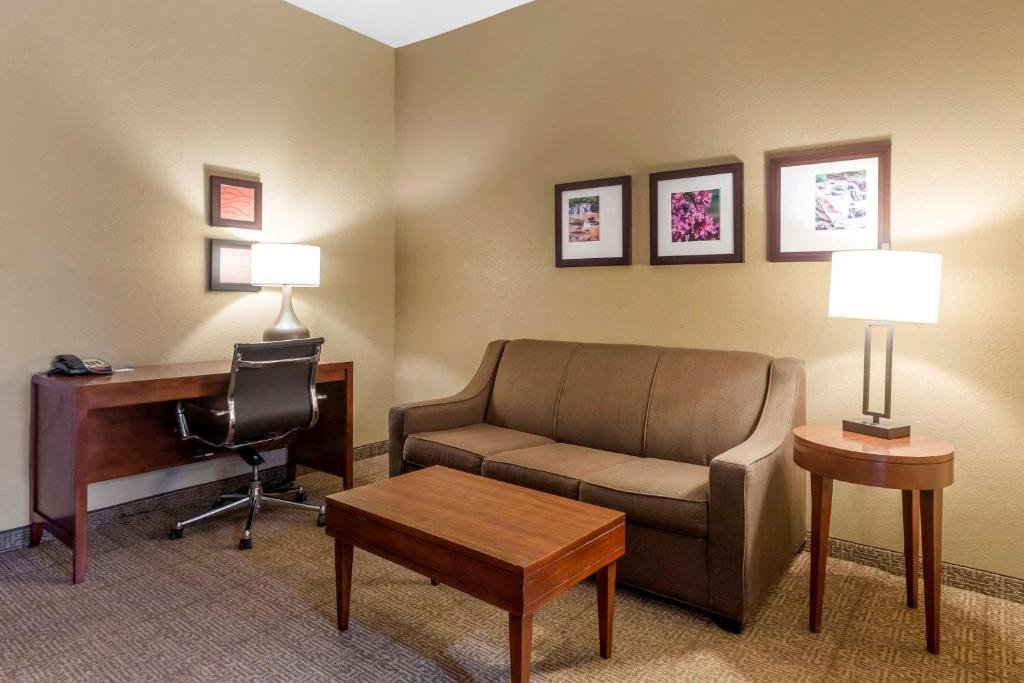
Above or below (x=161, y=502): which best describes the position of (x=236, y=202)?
above

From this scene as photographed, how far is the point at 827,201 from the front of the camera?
2.63 meters

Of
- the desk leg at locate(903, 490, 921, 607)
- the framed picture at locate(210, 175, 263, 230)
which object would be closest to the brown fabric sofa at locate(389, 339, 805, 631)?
the desk leg at locate(903, 490, 921, 607)

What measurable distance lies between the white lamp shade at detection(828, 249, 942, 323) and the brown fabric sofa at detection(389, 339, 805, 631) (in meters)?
0.54

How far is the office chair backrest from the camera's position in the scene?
2723 millimetres

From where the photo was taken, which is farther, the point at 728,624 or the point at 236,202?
the point at 236,202

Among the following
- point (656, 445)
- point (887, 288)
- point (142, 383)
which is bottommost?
point (656, 445)

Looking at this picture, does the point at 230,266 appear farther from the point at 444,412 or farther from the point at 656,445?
the point at 656,445

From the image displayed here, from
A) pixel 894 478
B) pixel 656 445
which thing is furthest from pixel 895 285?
pixel 656 445

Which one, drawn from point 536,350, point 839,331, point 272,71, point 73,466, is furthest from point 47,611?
point 839,331

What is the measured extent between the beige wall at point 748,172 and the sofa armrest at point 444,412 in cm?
37

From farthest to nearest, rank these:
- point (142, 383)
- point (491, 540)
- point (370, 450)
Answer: point (370, 450) → point (142, 383) → point (491, 540)

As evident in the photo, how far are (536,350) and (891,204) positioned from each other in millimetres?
1748

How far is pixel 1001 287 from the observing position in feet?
7.57

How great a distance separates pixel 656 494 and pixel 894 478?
73 centimetres
